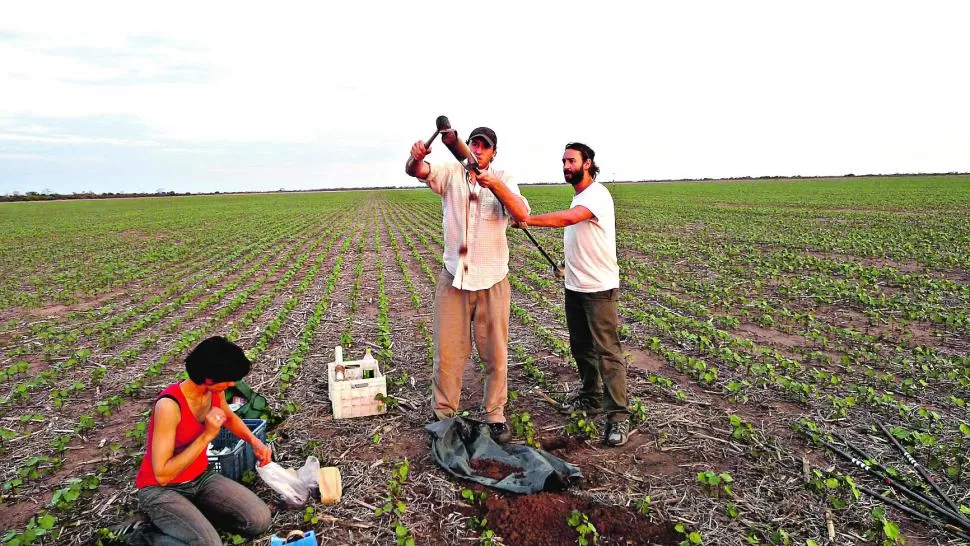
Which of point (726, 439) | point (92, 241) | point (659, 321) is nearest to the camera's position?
point (726, 439)

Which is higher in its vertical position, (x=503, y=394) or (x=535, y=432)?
(x=503, y=394)

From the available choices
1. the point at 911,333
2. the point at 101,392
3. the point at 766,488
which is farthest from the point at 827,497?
the point at 101,392

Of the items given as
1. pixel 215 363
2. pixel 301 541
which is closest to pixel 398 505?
pixel 301 541

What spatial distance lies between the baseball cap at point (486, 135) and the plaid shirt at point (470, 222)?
0.78ft

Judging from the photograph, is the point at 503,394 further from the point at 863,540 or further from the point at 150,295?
the point at 150,295

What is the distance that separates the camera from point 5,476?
13.5ft

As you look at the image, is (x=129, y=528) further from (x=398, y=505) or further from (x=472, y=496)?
(x=472, y=496)

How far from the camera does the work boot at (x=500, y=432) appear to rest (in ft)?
14.0

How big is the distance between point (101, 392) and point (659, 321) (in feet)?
21.4

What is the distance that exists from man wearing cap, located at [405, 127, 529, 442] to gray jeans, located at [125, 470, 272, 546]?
61.1 inches

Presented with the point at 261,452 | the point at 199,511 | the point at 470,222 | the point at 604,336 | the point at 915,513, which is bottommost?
the point at 915,513

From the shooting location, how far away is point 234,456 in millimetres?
3746

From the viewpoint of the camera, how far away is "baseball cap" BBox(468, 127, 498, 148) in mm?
3875

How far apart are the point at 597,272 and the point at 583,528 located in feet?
5.94
